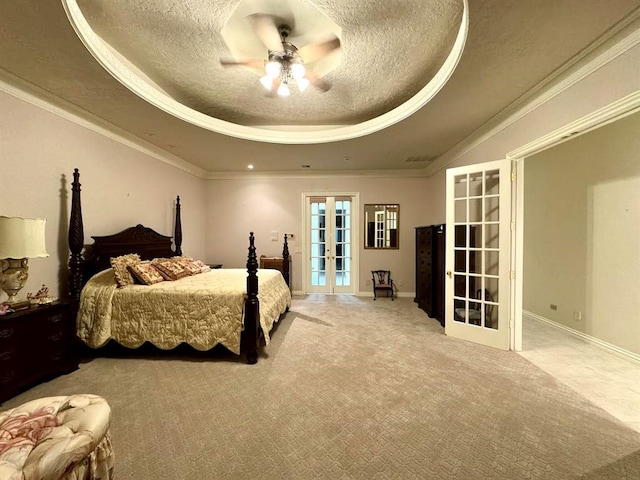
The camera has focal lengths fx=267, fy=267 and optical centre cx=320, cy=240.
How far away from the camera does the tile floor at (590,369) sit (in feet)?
6.71

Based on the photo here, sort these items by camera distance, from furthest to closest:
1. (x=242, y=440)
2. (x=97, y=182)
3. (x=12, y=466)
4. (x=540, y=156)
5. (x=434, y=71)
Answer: (x=540, y=156)
(x=97, y=182)
(x=434, y=71)
(x=242, y=440)
(x=12, y=466)

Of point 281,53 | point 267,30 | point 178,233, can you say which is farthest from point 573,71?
point 178,233

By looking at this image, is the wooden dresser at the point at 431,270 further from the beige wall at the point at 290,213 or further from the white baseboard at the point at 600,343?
the white baseboard at the point at 600,343

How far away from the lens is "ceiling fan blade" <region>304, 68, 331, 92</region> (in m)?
2.73

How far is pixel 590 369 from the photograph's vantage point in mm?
2568

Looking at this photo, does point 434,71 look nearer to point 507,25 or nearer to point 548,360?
point 507,25

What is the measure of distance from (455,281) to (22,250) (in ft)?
14.3

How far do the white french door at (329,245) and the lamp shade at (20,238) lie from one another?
4.14 metres

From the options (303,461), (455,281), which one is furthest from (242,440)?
(455,281)

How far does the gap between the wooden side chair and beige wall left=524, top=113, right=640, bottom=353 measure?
2.26 metres

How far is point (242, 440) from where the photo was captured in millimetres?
1684

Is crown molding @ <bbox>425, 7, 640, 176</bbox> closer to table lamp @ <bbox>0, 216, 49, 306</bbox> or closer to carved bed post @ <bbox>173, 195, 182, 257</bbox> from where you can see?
table lamp @ <bbox>0, 216, 49, 306</bbox>

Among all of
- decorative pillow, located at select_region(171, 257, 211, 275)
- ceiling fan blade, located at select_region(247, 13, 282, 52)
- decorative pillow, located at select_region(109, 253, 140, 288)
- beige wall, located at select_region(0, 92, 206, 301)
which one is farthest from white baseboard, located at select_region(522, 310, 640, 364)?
beige wall, located at select_region(0, 92, 206, 301)

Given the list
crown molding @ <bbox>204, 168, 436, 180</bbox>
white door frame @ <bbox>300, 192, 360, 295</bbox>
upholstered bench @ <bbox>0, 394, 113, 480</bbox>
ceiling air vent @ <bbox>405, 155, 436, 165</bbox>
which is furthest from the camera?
white door frame @ <bbox>300, 192, 360, 295</bbox>
